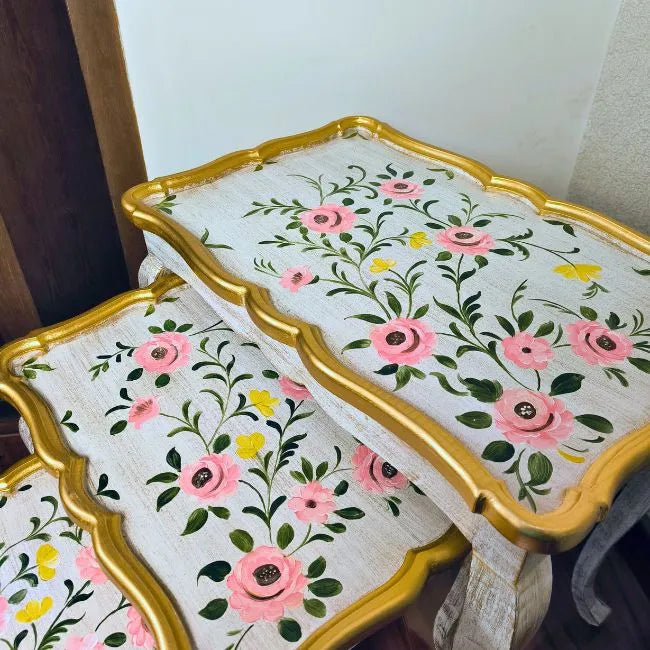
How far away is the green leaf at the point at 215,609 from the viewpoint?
56 cm

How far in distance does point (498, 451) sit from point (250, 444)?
0.30 meters

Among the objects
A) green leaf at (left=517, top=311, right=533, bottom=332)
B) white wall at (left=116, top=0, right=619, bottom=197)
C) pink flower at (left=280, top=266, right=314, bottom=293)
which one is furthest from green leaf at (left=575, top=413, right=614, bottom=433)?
white wall at (left=116, top=0, right=619, bottom=197)

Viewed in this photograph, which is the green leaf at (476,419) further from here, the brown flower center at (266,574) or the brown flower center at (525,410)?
the brown flower center at (266,574)

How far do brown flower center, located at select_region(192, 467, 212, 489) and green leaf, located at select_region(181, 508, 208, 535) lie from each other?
0.10 ft

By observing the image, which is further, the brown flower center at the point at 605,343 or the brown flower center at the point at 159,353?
the brown flower center at the point at 159,353

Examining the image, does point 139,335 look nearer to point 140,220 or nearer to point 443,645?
point 140,220

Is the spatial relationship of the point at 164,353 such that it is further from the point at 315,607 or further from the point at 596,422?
the point at 596,422

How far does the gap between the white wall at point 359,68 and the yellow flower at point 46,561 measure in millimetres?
658

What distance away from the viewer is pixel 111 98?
1004 millimetres

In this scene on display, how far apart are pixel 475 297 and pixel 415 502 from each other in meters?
0.23

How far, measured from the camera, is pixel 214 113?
1.10m

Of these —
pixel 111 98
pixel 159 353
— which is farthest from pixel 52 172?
pixel 159 353

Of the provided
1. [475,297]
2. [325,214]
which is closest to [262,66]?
[325,214]

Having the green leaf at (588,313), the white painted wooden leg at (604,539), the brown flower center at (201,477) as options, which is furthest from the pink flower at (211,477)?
the white painted wooden leg at (604,539)
